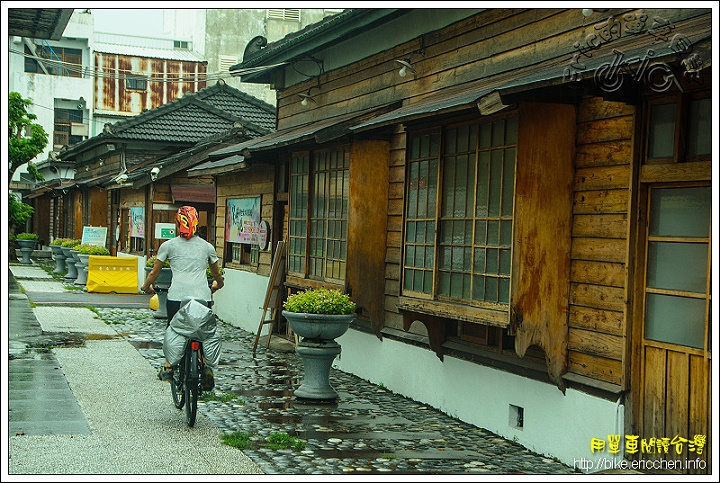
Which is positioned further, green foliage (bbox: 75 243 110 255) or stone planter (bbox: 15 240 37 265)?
stone planter (bbox: 15 240 37 265)

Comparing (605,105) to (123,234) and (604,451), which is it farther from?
(123,234)

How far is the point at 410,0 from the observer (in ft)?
34.4

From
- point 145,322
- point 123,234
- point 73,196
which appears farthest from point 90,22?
point 145,322

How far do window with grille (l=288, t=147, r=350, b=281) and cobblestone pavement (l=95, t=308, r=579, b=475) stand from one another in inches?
61.0

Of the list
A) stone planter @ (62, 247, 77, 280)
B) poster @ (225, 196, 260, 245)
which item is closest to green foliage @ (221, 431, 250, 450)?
poster @ (225, 196, 260, 245)

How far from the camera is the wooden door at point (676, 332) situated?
6406mm

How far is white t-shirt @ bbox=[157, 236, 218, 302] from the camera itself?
29.8ft

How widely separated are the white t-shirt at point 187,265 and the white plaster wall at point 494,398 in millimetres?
2747

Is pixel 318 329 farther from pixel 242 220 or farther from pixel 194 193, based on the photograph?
pixel 194 193

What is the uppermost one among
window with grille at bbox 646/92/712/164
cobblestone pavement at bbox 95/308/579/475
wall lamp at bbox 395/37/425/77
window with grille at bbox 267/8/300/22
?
window with grille at bbox 267/8/300/22

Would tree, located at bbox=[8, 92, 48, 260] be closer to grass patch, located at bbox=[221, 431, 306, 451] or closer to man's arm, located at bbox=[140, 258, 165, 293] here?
man's arm, located at bbox=[140, 258, 165, 293]

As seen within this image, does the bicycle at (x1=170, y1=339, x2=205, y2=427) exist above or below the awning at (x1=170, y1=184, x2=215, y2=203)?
below

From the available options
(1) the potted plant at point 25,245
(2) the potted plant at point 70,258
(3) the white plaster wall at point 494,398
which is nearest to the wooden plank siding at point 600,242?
(3) the white plaster wall at point 494,398

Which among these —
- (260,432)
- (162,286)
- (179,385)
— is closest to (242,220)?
(162,286)
